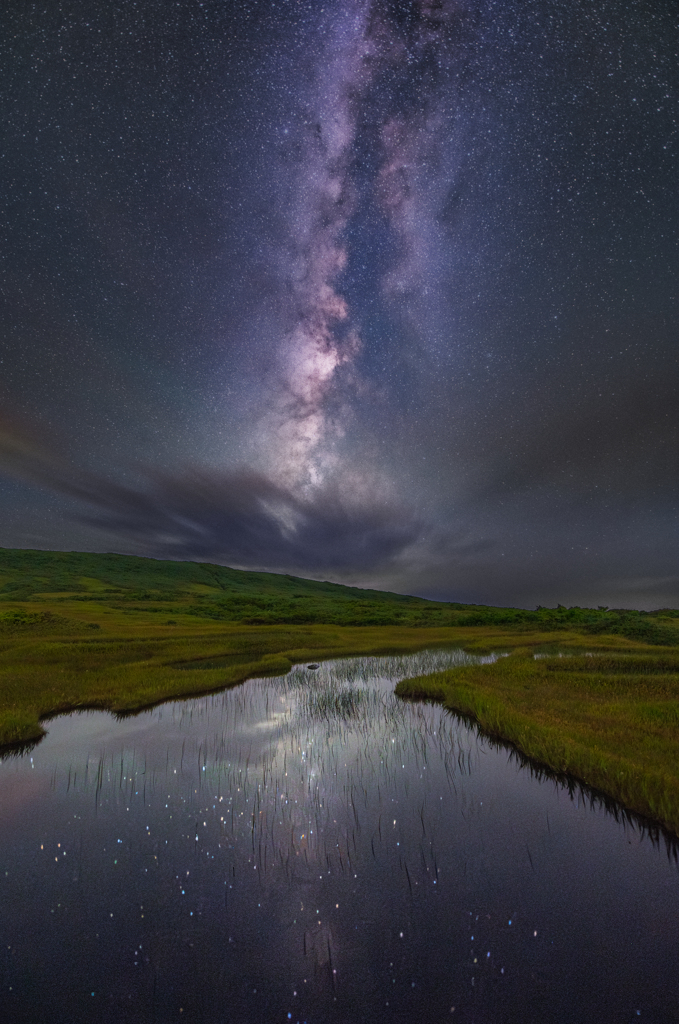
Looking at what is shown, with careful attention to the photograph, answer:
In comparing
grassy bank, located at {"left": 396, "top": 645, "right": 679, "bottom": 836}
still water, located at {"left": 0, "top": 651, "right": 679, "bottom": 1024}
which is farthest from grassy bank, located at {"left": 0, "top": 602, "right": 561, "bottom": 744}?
grassy bank, located at {"left": 396, "top": 645, "right": 679, "bottom": 836}

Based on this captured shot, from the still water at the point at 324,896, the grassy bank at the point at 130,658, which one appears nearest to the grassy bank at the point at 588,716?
the still water at the point at 324,896

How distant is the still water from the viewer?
5.00m

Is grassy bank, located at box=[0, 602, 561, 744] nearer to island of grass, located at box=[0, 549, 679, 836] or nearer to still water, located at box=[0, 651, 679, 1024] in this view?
island of grass, located at box=[0, 549, 679, 836]

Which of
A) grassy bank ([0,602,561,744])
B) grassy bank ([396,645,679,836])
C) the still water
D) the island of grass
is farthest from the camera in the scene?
grassy bank ([0,602,561,744])

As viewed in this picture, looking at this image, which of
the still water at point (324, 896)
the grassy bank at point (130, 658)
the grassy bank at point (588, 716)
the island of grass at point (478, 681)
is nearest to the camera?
the still water at point (324, 896)

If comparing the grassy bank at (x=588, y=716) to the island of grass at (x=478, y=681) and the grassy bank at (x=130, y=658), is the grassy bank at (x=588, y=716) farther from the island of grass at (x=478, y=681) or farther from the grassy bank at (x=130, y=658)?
the grassy bank at (x=130, y=658)

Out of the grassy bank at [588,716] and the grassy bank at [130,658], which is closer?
the grassy bank at [588,716]

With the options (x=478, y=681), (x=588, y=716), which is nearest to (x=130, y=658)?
(x=478, y=681)

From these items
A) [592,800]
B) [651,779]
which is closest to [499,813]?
[592,800]

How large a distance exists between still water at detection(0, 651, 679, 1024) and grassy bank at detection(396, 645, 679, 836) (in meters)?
1.11

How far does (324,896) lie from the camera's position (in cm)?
677

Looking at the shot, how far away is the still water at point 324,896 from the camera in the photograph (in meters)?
5.00

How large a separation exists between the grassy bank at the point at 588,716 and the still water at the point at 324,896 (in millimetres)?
1113

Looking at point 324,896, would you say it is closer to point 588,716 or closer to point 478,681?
point 588,716
